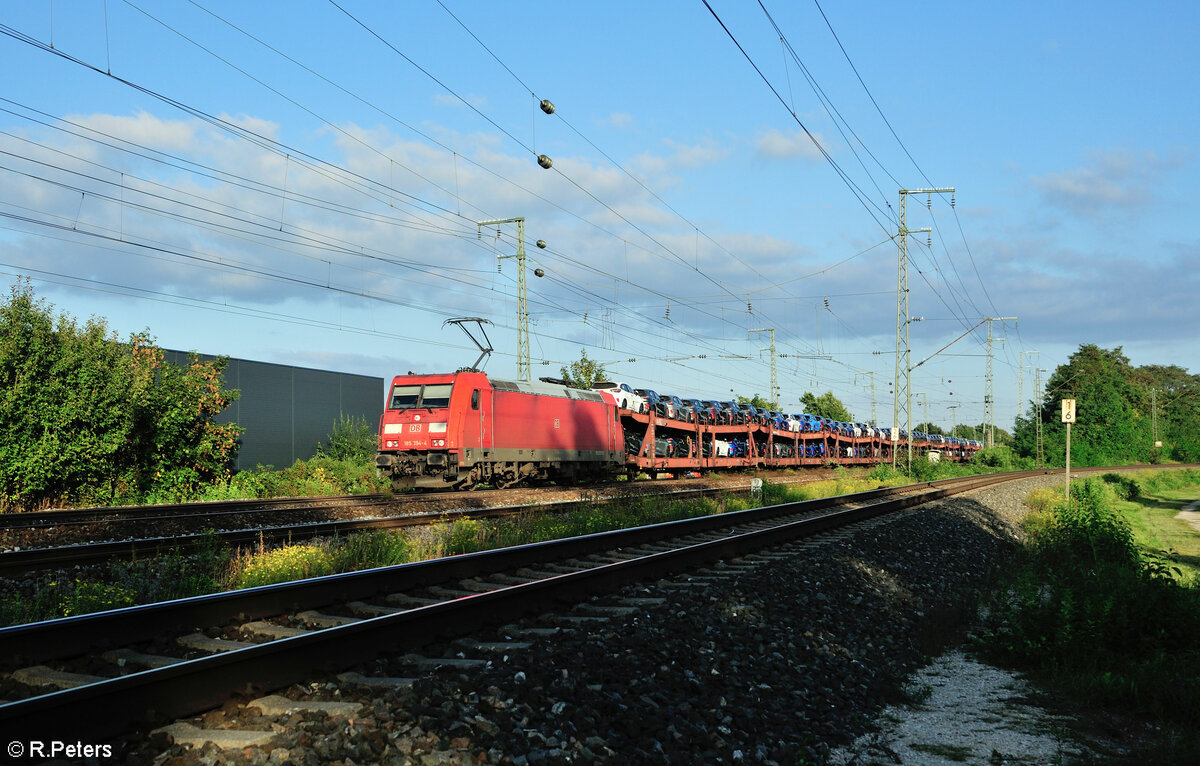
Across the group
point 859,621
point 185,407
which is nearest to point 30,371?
point 185,407

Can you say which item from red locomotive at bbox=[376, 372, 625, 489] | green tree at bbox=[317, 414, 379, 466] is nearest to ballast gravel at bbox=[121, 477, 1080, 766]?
red locomotive at bbox=[376, 372, 625, 489]

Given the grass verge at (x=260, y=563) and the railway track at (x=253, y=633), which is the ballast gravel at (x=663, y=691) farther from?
the grass verge at (x=260, y=563)

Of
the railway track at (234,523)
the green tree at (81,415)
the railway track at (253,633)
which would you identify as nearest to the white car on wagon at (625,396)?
the railway track at (234,523)

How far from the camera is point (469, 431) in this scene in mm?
22750

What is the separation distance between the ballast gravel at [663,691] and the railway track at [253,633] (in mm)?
200

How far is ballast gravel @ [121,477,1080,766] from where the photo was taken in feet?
13.6

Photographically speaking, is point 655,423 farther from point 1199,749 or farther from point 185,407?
point 1199,749

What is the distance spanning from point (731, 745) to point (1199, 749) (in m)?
3.03

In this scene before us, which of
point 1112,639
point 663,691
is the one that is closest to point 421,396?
point 1112,639

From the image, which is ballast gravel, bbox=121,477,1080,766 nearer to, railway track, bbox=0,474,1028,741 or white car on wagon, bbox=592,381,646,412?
railway track, bbox=0,474,1028,741

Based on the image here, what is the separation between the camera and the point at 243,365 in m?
32.8

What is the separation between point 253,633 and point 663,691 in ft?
10.1

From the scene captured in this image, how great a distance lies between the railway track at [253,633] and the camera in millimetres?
4137

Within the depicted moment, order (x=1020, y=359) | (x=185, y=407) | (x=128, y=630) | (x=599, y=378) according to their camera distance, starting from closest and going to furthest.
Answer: (x=128, y=630), (x=185, y=407), (x=599, y=378), (x=1020, y=359)
